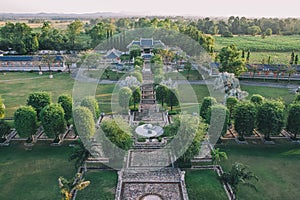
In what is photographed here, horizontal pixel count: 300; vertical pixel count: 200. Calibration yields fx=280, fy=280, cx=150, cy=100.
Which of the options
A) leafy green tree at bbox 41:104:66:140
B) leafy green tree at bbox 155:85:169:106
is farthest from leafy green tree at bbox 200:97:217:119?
leafy green tree at bbox 41:104:66:140

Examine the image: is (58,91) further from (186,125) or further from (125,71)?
(186,125)

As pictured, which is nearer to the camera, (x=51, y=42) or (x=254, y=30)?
(x=51, y=42)

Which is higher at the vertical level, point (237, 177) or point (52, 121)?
point (52, 121)

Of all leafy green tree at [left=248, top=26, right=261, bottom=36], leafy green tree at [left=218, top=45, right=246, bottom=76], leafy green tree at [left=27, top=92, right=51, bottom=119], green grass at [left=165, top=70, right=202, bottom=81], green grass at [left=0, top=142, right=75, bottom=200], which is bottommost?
green grass at [left=0, top=142, right=75, bottom=200]

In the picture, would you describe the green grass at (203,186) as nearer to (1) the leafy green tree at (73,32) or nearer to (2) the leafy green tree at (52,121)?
(2) the leafy green tree at (52,121)

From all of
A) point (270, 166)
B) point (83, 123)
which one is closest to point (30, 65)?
point (83, 123)

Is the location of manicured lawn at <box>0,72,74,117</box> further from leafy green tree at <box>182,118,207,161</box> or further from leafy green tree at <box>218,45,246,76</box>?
leafy green tree at <box>218,45,246,76</box>

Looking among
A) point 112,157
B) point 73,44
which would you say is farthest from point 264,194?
point 73,44

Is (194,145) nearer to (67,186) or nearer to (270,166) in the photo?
(270,166)
